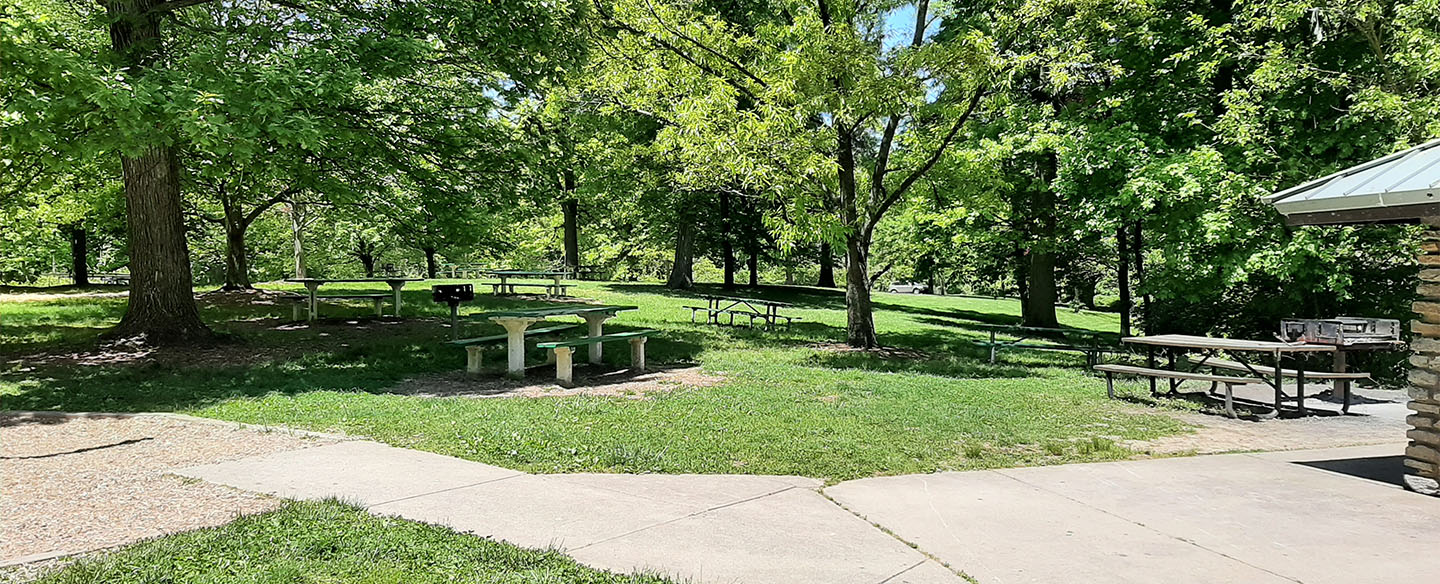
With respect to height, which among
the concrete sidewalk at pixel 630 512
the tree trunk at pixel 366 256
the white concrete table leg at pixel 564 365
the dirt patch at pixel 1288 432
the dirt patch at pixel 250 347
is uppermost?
the tree trunk at pixel 366 256

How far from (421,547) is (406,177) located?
1072 cm

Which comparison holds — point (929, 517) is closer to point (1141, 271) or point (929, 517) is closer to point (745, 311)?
point (745, 311)

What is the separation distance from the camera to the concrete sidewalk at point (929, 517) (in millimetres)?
3557

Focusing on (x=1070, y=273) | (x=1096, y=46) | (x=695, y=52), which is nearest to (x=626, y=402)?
(x=695, y=52)

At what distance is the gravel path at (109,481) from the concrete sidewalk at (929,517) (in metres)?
0.32

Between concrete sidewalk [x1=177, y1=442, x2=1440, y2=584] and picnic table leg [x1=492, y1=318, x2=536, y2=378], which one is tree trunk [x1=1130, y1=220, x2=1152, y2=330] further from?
picnic table leg [x1=492, y1=318, x2=536, y2=378]

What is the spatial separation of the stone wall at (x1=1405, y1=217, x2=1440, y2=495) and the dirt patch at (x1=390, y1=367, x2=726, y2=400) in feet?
20.8

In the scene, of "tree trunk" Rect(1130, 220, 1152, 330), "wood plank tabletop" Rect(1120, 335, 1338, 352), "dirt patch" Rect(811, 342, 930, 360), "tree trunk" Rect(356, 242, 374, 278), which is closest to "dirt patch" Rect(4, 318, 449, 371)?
"dirt patch" Rect(811, 342, 930, 360)

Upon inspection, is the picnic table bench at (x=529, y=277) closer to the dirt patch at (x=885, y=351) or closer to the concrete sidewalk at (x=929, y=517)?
the dirt patch at (x=885, y=351)

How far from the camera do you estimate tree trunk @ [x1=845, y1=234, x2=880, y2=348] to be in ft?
42.6

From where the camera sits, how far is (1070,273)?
79.8ft

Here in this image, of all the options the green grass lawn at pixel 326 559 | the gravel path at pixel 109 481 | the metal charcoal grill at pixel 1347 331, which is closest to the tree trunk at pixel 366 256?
the gravel path at pixel 109 481

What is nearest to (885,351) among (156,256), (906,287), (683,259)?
(156,256)

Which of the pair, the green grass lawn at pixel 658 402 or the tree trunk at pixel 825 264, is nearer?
the green grass lawn at pixel 658 402
